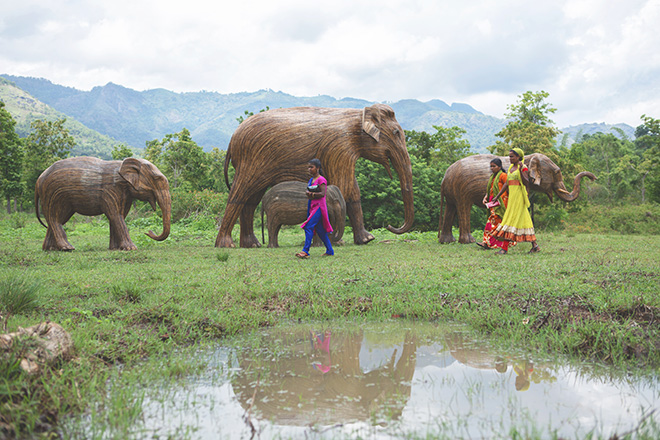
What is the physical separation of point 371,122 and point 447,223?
317cm

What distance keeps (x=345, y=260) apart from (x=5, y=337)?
538 cm

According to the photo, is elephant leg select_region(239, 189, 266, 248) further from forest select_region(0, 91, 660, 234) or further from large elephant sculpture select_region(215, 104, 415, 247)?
forest select_region(0, 91, 660, 234)

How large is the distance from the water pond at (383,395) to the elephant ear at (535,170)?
22.6ft

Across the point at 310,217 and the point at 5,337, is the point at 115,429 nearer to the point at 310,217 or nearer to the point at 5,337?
the point at 5,337

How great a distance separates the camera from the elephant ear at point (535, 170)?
9484mm

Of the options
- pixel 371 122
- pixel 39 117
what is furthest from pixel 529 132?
pixel 39 117

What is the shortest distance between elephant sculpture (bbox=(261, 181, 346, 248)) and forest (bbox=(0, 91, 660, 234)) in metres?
8.95

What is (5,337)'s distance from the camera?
8.28 ft

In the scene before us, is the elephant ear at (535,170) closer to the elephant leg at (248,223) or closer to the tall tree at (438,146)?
the elephant leg at (248,223)

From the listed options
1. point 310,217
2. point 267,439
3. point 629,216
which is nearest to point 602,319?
point 267,439

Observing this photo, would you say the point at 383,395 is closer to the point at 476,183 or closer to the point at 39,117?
the point at 476,183

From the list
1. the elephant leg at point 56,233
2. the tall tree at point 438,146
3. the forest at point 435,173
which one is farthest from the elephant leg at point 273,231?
the tall tree at point 438,146

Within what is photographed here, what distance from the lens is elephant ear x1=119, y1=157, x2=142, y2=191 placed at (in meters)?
8.96

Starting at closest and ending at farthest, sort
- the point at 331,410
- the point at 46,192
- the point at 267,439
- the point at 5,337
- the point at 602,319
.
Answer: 1. the point at 267,439
2. the point at 331,410
3. the point at 5,337
4. the point at 602,319
5. the point at 46,192
